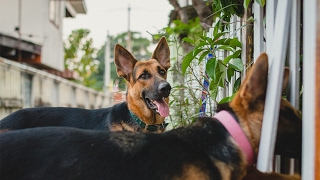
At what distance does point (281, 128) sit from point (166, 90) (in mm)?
2914

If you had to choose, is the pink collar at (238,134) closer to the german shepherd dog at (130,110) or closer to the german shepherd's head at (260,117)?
the german shepherd's head at (260,117)

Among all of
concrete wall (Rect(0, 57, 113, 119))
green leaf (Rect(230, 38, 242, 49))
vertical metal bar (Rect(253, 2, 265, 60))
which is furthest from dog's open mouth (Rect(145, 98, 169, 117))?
concrete wall (Rect(0, 57, 113, 119))

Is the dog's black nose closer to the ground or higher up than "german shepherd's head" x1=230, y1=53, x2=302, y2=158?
higher up

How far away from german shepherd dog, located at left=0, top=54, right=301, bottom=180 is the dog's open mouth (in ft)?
9.19

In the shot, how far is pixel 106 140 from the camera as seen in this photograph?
282cm

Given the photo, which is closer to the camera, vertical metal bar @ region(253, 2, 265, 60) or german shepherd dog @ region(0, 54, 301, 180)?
german shepherd dog @ region(0, 54, 301, 180)

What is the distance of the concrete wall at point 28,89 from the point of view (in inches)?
551

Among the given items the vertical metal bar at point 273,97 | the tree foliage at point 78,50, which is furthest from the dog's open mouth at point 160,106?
the tree foliage at point 78,50

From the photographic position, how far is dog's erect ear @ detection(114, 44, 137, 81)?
6.00m

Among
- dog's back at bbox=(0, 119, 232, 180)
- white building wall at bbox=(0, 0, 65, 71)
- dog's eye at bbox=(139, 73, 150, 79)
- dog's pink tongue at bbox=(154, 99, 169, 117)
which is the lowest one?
dog's back at bbox=(0, 119, 232, 180)

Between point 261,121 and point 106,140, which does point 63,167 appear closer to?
point 106,140

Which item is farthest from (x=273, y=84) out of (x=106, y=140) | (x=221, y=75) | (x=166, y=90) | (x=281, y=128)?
(x=166, y=90)

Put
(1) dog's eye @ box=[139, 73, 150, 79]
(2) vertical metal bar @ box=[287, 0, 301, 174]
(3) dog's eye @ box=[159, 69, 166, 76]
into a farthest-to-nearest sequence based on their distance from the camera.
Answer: (3) dog's eye @ box=[159, 69, 166, 76], (1) dog's eye @ box=[139, 73, 150, 79], (2) vertical metal bar @ box=[287, 0, 301, 174]

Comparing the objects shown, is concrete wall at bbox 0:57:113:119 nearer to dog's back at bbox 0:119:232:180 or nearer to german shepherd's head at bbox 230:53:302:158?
dog's back at bbox 0:119:232:180
